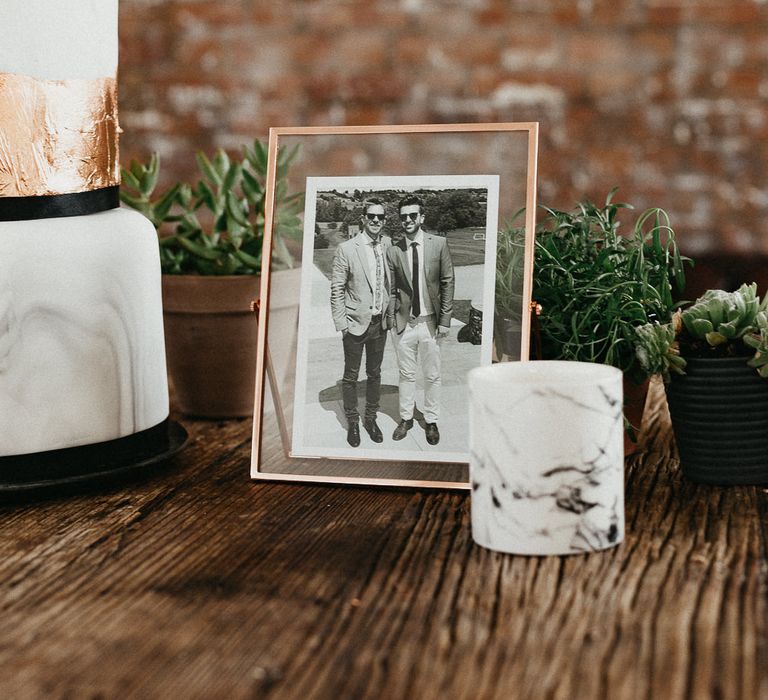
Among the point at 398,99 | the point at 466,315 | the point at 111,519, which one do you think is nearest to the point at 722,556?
the point at 466,315

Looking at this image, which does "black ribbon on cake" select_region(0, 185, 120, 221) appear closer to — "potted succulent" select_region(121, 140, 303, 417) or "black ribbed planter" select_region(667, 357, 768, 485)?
"potted succulent" select_region(121, 140, 303, 417)

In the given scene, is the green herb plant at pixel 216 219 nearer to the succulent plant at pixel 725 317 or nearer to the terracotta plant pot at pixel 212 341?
the terracotta plant pot at pixel 212 341

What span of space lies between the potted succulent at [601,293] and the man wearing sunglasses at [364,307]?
12 cm

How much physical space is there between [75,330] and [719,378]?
46cm

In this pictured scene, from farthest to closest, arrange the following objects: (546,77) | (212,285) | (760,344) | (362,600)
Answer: (546,77) < (212,285) < (760,344) < (362,600)

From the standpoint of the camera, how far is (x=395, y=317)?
0.68 meters

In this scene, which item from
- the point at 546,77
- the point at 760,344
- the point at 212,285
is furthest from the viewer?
the point at 546,77

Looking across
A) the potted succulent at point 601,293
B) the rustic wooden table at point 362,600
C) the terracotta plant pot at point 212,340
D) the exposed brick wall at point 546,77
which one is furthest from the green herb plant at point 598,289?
the exposed brick wall at point 546,77

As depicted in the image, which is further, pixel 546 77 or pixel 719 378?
pixel 546 77

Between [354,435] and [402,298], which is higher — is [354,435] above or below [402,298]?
below

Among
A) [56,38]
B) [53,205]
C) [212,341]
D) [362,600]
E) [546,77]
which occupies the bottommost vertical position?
[362,600]

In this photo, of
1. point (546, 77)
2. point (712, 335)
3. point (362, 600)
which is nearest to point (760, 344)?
point (712, 335)

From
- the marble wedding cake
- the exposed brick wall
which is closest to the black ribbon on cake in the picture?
the marble wedding cake

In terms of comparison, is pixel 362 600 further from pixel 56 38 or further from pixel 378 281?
pixel 56 38
